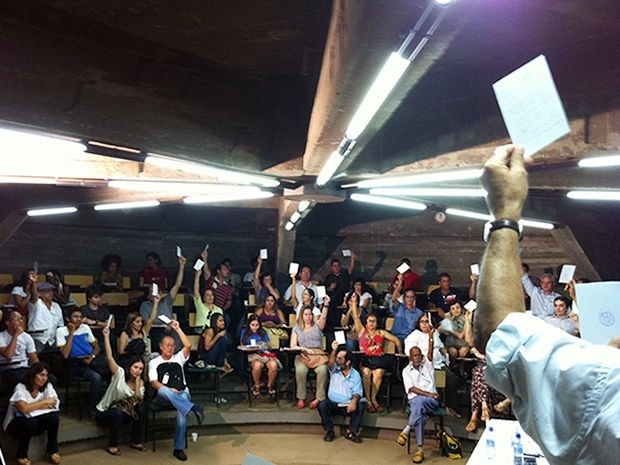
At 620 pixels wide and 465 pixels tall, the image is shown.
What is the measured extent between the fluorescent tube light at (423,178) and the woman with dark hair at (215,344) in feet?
11.9

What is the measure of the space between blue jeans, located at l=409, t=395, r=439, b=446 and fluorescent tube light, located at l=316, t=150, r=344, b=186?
3.32 metres

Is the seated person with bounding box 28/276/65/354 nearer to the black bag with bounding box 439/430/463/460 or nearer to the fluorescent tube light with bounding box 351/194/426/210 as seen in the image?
the fluorescent tube light with bounding box 351/194/426/210

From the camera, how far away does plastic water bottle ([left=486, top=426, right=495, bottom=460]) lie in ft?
12.5

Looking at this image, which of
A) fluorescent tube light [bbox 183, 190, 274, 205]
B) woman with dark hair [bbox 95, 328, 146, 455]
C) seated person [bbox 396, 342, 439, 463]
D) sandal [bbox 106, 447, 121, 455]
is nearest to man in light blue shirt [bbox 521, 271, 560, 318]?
seated person [bbox 396, 342, 439, 463]

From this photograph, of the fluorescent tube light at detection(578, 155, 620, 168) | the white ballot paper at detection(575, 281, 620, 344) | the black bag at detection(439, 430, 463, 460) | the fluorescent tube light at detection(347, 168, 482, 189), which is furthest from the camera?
the black bag at detection(439, 430, 463, 460)

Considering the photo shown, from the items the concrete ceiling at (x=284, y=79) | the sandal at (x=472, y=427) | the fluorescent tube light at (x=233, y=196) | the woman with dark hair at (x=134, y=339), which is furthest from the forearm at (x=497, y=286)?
the woman with dark hair at (x=134, y=339)

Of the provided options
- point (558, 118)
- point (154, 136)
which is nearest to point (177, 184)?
point (154, 136)

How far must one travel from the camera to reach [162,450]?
7.62 metres

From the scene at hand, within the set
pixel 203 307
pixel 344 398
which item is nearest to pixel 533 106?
pixel 344 398

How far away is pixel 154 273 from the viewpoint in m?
10.0

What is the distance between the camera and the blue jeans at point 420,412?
25.4ft

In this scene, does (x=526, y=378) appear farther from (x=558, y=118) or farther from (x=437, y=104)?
(x=437, y=104)

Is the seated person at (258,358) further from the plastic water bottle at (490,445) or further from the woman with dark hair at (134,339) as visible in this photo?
the plastic water bottle at (490,445)

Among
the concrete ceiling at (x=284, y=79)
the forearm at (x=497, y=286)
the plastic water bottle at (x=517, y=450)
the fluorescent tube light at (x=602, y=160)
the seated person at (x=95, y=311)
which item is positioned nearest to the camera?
the forearm at (x=497, y=286)
